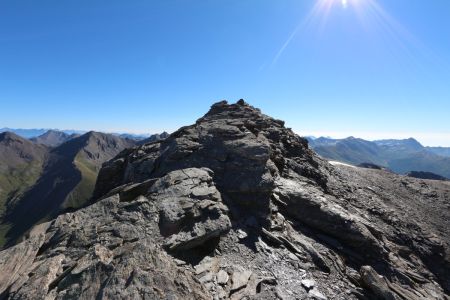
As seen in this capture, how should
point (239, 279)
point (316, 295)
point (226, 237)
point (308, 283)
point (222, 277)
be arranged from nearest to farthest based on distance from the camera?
point (222, 277) → point (239, 279) → point (316, 295) → point (308, 283) → point (226, 237)

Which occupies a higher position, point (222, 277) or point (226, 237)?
point (226, 237)

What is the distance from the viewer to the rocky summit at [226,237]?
48.8ft

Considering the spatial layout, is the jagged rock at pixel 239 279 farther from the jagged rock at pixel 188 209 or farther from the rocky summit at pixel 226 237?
the jagged rock at pixel 188 209

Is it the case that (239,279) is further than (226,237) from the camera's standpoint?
No

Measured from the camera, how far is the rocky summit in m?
14.9

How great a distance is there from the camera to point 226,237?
22234 millimetres

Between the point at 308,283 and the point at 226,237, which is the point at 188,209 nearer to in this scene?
the point at 226,237

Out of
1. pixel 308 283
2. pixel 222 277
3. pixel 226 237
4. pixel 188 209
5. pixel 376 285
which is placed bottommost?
pixel 376 285

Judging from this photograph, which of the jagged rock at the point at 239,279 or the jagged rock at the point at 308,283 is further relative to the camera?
the jagged rock at the point at 308,283

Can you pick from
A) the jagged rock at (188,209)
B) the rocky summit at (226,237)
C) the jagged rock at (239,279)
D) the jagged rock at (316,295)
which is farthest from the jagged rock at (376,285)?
the jagged rock at (188,209)

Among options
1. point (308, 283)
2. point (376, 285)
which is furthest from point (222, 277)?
point (376, 285)

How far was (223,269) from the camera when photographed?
18.5 meters

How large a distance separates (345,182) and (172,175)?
29.5 meters

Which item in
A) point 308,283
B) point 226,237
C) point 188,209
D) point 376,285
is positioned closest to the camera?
point 308,283
